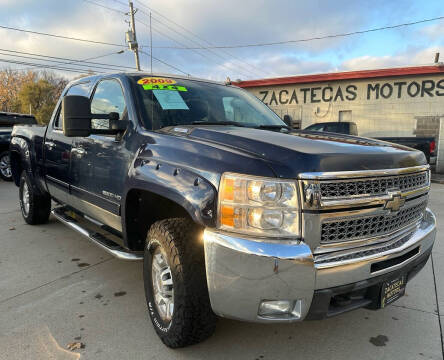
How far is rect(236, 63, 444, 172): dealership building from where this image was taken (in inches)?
543

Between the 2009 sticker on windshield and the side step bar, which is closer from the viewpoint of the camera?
the side step bar

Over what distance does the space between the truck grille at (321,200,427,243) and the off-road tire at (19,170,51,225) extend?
409 centimetres

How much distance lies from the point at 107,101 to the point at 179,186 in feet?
5.47

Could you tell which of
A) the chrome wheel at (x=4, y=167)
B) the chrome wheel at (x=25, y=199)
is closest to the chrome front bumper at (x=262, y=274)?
the chrome wheel at (x=25, y=199)

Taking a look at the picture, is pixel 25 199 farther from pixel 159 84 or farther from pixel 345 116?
pixel 345 116

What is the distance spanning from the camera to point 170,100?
2975 millimetres

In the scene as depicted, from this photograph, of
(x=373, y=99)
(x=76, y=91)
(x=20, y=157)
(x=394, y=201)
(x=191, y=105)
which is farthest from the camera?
(x=373, y=99)

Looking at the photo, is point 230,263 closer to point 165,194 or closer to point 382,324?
point 165,194

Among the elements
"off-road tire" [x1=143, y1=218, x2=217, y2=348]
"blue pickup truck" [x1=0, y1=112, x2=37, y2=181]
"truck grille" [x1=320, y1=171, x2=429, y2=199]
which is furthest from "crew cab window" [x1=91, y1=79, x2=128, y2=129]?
"blue pickup truck" [x1=0, y1=112, x2=37, y2=181]

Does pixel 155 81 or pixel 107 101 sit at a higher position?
pixel 155 81

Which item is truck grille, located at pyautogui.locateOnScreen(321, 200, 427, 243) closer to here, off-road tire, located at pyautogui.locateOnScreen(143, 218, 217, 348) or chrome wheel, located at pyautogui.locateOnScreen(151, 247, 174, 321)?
off-road tire, located at pyautogui.locateOnScreen(143, 218, 217, 348)

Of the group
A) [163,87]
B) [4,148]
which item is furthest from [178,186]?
[4,148]

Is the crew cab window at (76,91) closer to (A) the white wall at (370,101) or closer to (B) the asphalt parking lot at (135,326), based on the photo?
(B) the asphalt parking lot at (135,326)

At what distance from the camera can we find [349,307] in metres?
2.00
